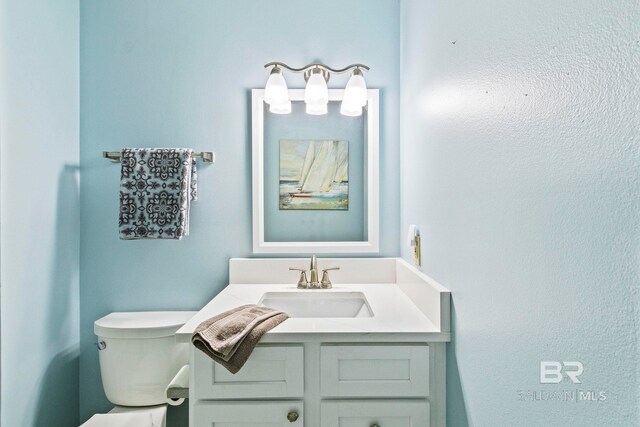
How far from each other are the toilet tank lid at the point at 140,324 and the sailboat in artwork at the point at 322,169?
738 mm

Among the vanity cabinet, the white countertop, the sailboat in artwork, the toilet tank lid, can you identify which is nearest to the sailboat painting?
the sailboat in artwork

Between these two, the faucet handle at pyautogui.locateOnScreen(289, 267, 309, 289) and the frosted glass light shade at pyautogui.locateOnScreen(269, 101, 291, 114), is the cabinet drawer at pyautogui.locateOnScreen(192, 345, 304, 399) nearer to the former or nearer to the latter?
the faucet handle at pyautogui.locateOnScreen(289, 267, 309, 289)

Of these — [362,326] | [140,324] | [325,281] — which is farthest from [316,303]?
[140,324]

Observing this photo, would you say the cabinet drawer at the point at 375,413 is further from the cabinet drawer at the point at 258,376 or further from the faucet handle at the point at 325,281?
the faucet handle at the point at 325,281

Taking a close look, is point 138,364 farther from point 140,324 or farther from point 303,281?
point 303,281

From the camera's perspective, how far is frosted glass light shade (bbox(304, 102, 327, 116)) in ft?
5.78

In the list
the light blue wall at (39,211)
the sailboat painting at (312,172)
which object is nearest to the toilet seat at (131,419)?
the light blue wall at (39,211)

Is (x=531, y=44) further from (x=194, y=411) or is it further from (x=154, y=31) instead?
(x=154, y=31)

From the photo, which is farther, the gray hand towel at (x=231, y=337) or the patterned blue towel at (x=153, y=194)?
the patterned blue towel at (x=153, y=194)

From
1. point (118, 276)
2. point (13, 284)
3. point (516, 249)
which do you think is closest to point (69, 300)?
point (118, 276)

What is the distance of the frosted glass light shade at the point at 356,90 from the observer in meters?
1.71

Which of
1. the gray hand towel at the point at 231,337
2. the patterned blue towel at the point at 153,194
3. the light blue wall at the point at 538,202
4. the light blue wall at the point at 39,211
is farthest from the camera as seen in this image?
the patterned blue towel at the point at 153,194

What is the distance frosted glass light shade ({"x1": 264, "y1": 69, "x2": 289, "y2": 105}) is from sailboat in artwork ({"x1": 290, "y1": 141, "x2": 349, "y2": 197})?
244 mm

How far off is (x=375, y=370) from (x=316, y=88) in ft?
3.75
